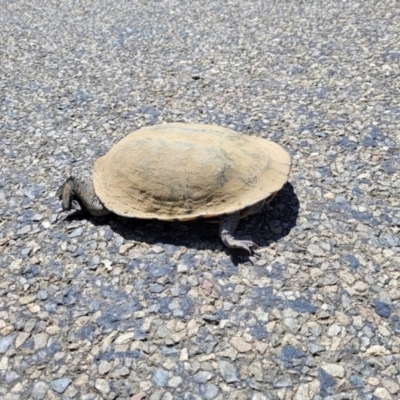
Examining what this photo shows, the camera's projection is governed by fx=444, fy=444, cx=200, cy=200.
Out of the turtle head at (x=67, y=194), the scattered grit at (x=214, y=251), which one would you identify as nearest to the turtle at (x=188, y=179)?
the turtle head at (x=67, y=194)

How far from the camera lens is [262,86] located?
21.2 ft

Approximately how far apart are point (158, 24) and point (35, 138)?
4.34 meters

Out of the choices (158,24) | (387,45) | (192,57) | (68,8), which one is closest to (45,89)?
(192,57)

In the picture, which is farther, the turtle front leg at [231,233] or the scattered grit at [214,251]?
the turtle front leg at [231,233]

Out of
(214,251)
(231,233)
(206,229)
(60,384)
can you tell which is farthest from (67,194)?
(60,384)

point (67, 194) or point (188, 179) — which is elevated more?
point (188, 179)

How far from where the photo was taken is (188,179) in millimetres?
3816

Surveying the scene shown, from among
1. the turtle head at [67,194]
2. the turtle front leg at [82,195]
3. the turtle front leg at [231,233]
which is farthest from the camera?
the turtle head at [67,194]

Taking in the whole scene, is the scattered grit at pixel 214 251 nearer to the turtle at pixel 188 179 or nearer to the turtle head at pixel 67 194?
the turtle head at pixel 67 194

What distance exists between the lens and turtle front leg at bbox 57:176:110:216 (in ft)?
13.8

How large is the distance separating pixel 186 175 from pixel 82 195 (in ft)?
3.60

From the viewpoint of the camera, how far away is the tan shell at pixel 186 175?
3814 millimetres

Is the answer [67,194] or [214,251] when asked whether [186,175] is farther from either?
[67,194]

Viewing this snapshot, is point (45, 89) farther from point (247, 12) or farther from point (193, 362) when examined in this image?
point (193, 362)
